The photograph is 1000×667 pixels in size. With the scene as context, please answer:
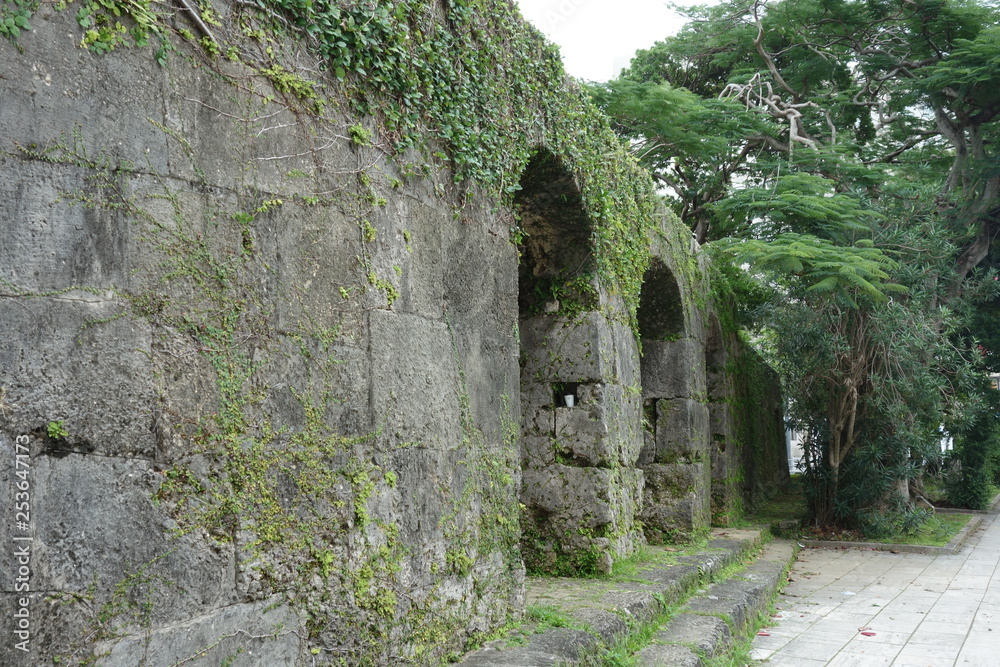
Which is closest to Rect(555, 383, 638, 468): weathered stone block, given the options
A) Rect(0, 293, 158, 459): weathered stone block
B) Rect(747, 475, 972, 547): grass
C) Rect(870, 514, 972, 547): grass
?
Rect(0, 293, 158, 459): weathered stone block

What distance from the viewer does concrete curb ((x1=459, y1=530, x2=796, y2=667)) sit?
11.8 ft

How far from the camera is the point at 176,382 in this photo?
93.0 inches

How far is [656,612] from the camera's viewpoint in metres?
4.82

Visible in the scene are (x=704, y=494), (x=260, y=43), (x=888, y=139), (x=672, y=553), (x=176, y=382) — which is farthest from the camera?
(x=888, y=139)

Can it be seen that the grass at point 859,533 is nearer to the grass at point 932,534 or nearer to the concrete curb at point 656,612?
the grass at point 932,534

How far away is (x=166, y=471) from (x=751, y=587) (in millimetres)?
4886

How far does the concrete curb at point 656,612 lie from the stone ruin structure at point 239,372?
1.06 feet

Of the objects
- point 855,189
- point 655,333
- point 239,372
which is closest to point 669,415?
point 655,333

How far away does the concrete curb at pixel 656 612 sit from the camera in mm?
3590

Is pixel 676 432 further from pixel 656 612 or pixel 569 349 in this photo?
pixel 656 612

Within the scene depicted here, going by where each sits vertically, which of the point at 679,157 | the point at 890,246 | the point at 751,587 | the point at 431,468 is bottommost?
the point at 751,587

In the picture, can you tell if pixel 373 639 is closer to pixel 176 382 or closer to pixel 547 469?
pixel 176 382

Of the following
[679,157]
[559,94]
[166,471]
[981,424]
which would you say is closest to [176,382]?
[166,471]

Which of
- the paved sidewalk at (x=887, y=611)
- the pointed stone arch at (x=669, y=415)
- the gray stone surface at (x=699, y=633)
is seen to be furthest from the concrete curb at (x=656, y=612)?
the pointed stone arch at (x=669, y=415)
